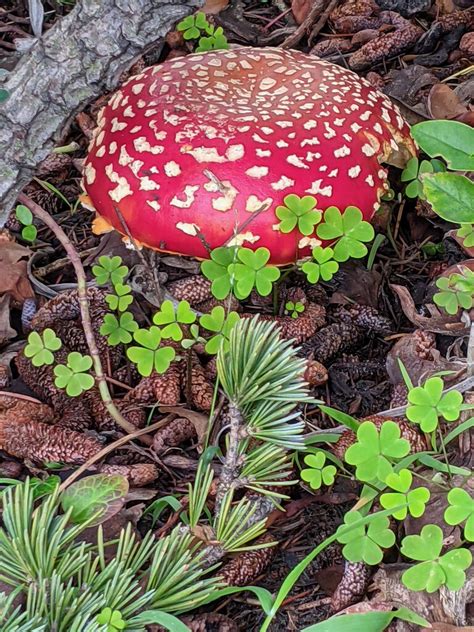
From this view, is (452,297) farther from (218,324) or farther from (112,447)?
(112,447)

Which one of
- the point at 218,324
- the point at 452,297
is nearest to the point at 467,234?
the point at 452,297

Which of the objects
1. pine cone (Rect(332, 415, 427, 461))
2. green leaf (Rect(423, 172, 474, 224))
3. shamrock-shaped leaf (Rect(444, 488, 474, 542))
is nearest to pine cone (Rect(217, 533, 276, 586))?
pine cone (Rect(332, 415, 427, 461))

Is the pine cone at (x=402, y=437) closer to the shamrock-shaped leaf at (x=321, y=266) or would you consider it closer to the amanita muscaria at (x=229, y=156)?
the shamrock-shaped leaf at (x=321, y=266)

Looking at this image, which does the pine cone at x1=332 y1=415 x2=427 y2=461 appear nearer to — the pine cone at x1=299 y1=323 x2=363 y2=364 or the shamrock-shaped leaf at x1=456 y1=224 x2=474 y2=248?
the pine cone at x1=299 y1=323 x2=363 y2=364

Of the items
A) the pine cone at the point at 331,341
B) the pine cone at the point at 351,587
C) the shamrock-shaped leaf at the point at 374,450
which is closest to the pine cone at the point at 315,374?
the pine cone at the point at 331,341

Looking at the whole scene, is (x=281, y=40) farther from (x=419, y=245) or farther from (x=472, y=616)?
(x=472, y=616)

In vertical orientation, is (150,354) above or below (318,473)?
above
